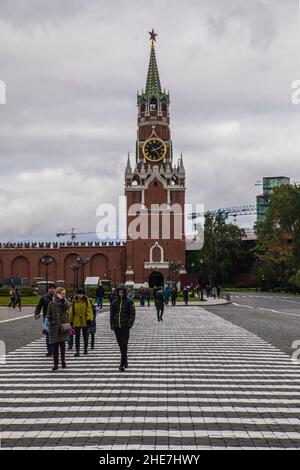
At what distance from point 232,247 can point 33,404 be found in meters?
92.0

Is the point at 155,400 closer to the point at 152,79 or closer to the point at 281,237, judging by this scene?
the point at 281,237

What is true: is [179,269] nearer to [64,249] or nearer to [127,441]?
[64,249]

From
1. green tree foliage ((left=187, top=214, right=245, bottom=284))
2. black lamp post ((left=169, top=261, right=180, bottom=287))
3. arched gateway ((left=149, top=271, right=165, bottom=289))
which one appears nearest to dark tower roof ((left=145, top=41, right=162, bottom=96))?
green tree foliage ((left=187, top=214, right=245, bottom=284))

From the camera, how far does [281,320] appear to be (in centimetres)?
2945

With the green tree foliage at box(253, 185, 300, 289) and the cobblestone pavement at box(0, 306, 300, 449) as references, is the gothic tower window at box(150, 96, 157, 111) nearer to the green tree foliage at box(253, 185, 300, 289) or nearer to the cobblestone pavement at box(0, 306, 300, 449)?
the green tree foliage at box(253, 185, 300, 289)

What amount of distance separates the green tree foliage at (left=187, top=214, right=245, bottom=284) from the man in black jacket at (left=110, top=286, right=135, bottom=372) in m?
79.9

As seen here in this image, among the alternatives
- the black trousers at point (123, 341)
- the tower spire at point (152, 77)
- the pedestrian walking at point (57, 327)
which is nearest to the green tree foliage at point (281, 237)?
the tower spire at point (152, 77)

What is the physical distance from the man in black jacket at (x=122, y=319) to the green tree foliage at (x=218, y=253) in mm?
79900

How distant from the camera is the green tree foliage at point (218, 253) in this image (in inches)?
3772

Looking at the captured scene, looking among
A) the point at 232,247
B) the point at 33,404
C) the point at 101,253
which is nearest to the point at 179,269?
the point at 101,253

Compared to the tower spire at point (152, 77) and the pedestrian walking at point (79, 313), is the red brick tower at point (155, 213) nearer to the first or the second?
the tower spire at point (152, 77)

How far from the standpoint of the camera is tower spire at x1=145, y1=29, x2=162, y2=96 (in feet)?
299

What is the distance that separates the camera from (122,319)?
1338cm
